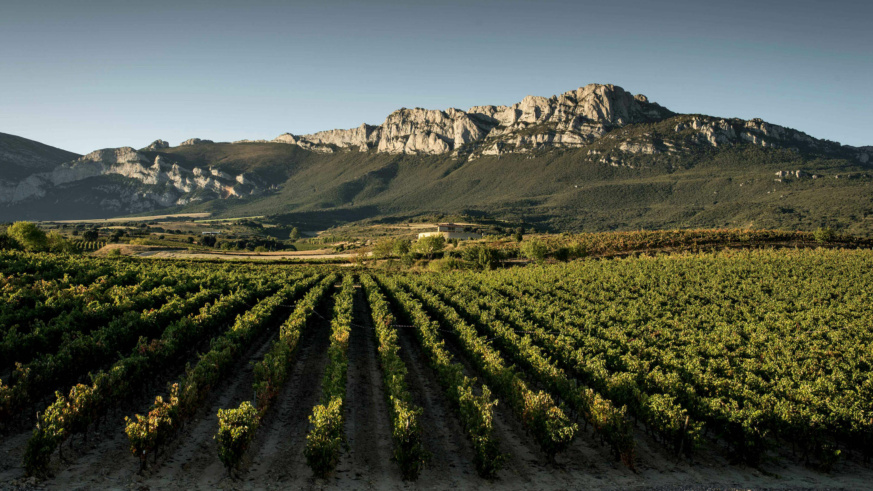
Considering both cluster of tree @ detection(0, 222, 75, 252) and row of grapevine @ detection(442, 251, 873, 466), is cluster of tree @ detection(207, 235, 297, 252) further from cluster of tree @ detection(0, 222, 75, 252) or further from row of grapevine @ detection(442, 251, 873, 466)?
row of grapevine @ detection(442, 251, 873, 466)

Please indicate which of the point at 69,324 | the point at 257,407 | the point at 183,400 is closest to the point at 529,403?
the point at 257,407

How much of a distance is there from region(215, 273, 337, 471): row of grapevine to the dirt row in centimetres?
75

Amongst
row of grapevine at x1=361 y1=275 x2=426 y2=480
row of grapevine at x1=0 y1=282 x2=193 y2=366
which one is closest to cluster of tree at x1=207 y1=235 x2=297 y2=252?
row of grapevine at x1=0 y1=282 x2=193 y2=366

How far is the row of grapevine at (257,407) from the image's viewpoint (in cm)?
1362

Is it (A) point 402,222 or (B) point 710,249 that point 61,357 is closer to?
(B) point 710,249

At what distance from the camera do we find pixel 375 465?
1500 centimetres

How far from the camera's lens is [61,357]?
18.0 meters

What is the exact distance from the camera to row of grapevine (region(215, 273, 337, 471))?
13.6m

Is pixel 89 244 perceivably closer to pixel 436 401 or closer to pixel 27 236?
pixel 27 236

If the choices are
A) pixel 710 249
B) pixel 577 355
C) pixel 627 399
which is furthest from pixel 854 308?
pixel 710 249

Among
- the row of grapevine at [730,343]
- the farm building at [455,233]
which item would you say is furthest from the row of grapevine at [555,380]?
the farm building at [455,233]

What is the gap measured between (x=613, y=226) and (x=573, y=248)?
88.0 meters

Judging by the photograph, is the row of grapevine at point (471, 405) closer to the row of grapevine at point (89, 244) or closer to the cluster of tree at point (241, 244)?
the cluster of tree at point (241, 244)

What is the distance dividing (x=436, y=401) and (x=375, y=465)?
5.99m
